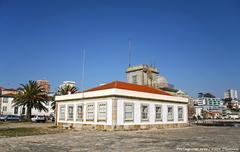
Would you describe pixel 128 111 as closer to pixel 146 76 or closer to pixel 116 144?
pixel 116 144

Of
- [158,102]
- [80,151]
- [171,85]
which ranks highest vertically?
[171,85]

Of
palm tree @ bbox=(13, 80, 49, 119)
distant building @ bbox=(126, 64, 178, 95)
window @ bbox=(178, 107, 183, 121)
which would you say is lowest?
window @ bbox=(178, 107, 183, 121)

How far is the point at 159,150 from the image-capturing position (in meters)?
13.2

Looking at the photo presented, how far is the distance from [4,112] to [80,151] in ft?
247

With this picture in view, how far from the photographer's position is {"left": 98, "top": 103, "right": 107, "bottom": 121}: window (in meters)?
29.8

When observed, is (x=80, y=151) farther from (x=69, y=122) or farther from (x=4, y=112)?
(x=4, y=112)

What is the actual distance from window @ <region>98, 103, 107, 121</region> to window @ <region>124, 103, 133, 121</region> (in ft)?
7.51

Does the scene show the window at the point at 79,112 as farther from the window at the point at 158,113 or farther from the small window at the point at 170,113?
the small window at the point at 170,113

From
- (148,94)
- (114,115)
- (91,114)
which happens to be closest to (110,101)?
(114,115)

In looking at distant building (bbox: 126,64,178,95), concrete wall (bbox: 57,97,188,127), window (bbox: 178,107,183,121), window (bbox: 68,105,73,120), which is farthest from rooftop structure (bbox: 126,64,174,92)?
window (bbox: 68,105,73,120)

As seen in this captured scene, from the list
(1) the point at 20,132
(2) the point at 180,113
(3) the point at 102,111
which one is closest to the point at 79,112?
(3) the point at 102,111

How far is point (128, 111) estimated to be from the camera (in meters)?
30.6

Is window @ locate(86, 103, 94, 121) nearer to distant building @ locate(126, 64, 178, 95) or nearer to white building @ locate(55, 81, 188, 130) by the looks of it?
white building @ locate(55, 81, 188, 130)

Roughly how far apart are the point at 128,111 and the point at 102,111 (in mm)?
2990
